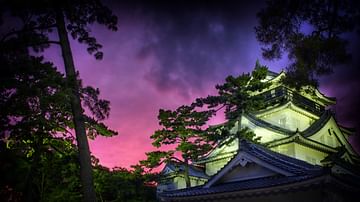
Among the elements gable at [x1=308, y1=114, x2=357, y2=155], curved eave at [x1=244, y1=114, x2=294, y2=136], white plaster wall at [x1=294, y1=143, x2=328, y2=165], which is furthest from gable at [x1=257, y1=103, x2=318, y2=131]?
white plaster wall at [x1=294, y1=143, x2=328, y2=165]

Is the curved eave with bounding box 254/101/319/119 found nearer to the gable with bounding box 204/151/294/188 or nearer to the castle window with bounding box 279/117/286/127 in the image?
the castle window with bounding box 279/117/286/127

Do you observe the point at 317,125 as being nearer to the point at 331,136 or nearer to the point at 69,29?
the point at 331,136

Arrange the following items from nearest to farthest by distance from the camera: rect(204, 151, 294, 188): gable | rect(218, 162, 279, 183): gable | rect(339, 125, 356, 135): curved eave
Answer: rect(204, 151, 294, 188): gable < rect(218, 162, 279, 183): gable < rect(339, 125, 356, 135): curved eave

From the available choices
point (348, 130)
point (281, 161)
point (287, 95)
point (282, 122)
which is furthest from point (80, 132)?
point (348, 130)

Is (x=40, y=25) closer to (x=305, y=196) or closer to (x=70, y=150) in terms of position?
(x=70, y=150)

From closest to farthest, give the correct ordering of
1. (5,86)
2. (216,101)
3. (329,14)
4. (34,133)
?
(329,14)
(5,86)
(34,133)
(216,101)

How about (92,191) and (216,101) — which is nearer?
(92,191)

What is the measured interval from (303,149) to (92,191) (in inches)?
901

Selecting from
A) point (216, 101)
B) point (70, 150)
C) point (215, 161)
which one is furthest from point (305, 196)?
point (215, 161)

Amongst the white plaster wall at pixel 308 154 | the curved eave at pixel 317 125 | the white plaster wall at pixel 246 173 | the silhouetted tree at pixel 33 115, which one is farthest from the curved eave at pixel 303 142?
the silhouetted tree at pixel 33 115

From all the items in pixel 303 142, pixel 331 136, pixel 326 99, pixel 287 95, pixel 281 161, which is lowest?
pixel 281 161

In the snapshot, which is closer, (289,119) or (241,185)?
(241,185)

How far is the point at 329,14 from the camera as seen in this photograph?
8.84 meters

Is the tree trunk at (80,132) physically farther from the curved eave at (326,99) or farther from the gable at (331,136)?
the curved eave at (326,99)
